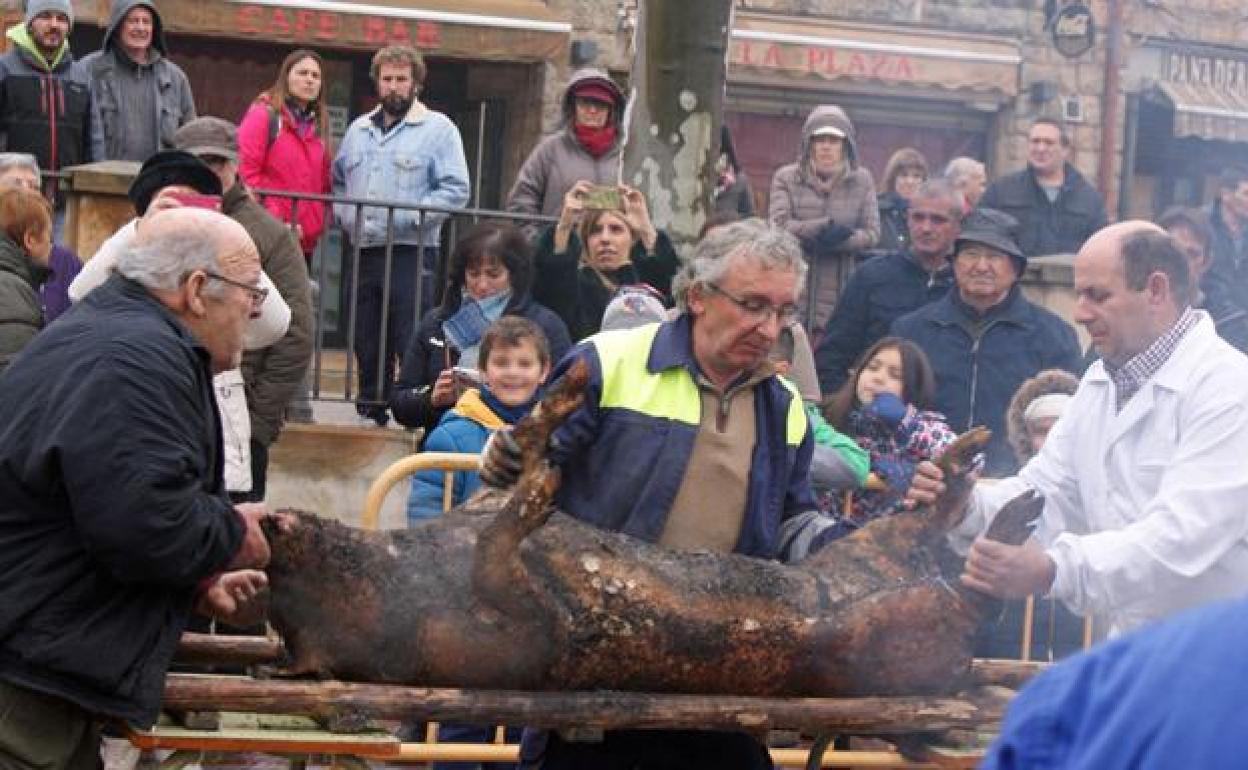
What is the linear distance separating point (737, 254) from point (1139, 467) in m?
1.19

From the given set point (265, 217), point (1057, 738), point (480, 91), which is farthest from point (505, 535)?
point (480, 91)

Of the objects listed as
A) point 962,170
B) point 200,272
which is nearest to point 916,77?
point 962,170

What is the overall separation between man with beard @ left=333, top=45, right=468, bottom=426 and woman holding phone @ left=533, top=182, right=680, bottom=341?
7.26 ft

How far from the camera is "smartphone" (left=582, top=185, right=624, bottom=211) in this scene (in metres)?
8.59

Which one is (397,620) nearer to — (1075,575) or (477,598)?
(477,598)

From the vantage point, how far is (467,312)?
8758 mm

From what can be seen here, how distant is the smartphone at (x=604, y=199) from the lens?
28.2 feet

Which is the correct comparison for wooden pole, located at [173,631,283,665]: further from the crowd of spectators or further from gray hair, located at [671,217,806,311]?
gray hair, located at [671,217,806,311]

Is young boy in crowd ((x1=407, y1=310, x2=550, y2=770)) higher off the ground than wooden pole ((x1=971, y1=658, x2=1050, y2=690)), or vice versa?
young boy in crowd ((x1=407, y1=310, x2=550, y2=770))

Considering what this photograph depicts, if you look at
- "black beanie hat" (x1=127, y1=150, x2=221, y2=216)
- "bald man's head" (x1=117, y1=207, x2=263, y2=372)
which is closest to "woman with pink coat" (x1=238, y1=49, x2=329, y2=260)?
"black beanie hat" (x1=127, y1=150, x2=221, y2=216)

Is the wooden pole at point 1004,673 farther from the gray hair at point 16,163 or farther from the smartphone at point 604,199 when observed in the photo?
the gray hair at point 16,163

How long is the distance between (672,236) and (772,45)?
10.9 m

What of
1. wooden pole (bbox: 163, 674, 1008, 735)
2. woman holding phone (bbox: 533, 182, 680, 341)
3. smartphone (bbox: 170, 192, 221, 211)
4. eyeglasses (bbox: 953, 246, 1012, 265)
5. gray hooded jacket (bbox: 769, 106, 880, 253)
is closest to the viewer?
wooden pole (bbox: 163, 674, 1008, 735)

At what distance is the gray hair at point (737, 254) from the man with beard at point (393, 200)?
5583mm
